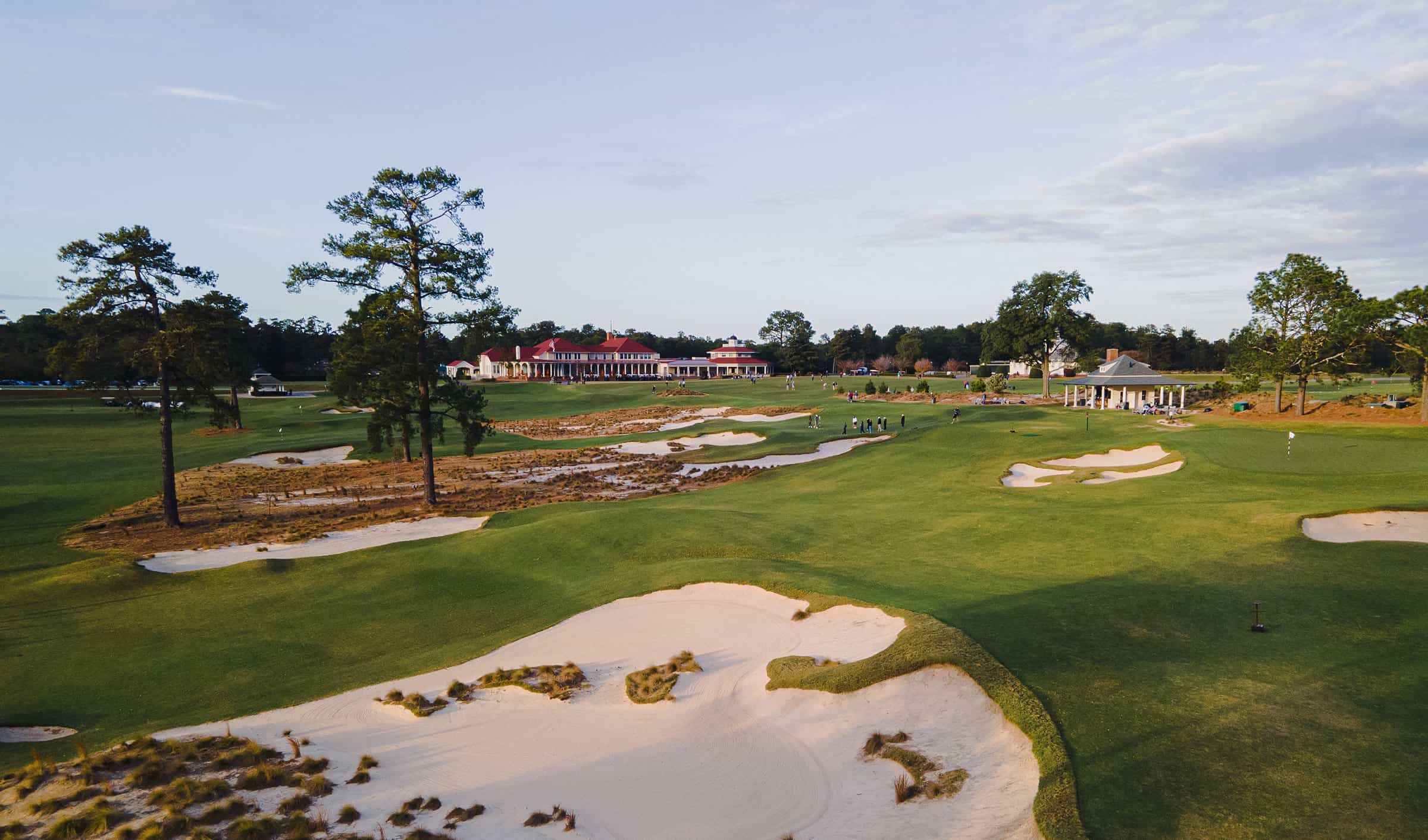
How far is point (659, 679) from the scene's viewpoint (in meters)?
Result: 14.0

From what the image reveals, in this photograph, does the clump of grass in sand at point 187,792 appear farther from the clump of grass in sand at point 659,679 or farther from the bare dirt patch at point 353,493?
the bare dirt patch at point 353,493

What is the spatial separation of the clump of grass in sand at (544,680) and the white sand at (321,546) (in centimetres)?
1367

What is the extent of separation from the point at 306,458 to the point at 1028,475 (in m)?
45.3

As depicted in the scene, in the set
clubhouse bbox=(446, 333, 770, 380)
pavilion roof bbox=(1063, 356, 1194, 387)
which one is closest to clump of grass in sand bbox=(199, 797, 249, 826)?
pavilion roof bbox=(1063, 356, 1194, 387)

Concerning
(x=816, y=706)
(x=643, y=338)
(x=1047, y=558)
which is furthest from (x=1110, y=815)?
(x=643, y=338)

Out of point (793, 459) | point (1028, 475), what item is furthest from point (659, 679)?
point (793, 459)

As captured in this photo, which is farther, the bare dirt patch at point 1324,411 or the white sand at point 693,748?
the bare dirt patch at point 1324,411

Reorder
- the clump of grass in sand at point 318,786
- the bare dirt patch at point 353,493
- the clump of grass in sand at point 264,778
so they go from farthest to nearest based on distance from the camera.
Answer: the bare dirt patch at point 353,493 < the clump of grass in sand at point 264,778 < the clump of grass in sand at point 318,786

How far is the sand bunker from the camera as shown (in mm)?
30000

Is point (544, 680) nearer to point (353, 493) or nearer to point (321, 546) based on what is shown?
point (321, 546)

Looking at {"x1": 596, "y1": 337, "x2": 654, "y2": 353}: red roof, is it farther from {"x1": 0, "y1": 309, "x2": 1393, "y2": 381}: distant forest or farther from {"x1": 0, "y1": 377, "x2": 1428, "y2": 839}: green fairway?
{"x1": 0, "y1": 377, "x2": 1428, "y2": 839}: green fairway

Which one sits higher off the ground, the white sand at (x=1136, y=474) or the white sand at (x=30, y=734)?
the white sand at (x=1136, y=474)

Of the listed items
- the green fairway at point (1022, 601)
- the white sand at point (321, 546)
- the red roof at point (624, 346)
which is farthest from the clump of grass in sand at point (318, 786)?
the red roof at point (624, 346)

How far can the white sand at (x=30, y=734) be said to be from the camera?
13.2m
